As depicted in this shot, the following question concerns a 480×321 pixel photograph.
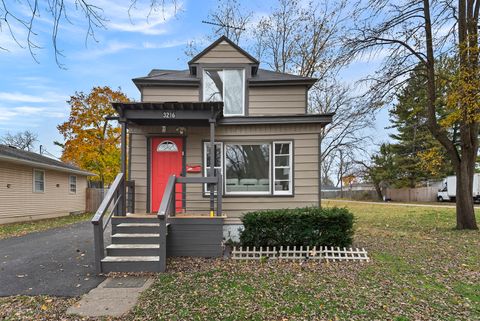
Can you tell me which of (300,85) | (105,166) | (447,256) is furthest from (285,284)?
(105,166)

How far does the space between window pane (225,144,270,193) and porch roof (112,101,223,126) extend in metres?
1.56

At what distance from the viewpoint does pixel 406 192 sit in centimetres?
3278

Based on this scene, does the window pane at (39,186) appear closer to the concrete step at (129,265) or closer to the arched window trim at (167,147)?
the arched window trim at (167,147)

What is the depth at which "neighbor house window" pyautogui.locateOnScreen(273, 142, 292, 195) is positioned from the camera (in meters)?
8.58

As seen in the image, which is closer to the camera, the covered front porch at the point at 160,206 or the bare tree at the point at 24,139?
the covered front porch at the point at 160,206

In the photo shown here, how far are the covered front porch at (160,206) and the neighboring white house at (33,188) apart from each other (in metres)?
8.34

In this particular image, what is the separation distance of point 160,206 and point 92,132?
20237 mm

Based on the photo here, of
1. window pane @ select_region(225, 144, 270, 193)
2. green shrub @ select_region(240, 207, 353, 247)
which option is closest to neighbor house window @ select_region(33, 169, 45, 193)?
window pane @ select_region(225, 144, 270, 193)

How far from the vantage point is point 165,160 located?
8.70 meters

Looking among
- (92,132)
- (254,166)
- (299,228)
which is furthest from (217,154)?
(92,132)

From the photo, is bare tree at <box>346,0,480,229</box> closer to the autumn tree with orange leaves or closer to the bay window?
the bay window

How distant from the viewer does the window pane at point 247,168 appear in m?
8.69

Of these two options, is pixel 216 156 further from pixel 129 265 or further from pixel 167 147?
pixel 129 265

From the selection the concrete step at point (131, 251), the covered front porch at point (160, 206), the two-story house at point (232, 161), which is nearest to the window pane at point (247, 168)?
the two-story house at point (232, 161)
